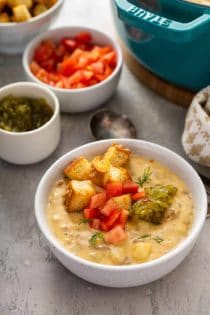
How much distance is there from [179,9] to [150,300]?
0.70 m

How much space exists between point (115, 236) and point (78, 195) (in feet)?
0.43

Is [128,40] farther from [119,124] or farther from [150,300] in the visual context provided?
[150,300]

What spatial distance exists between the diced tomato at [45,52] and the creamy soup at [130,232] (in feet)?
1.76

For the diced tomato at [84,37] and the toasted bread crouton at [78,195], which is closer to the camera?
the toasted bread crouton at [78,195]

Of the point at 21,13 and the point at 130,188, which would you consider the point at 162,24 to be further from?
the point at 21,13

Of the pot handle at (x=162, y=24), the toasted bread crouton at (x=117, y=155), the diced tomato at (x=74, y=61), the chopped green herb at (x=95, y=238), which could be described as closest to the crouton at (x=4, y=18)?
the diced tomato at (x=74, y=61)

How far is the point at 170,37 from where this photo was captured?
1511 millimetres

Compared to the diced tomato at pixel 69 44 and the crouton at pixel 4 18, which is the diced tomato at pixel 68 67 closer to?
the diced tomato at pixel 69 44

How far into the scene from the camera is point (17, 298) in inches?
55.4

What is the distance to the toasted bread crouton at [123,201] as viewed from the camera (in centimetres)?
143

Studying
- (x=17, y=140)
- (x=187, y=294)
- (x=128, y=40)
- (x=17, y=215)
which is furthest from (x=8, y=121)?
(x=187, y=294)

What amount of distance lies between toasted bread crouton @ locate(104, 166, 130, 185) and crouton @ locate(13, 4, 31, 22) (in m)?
0.66

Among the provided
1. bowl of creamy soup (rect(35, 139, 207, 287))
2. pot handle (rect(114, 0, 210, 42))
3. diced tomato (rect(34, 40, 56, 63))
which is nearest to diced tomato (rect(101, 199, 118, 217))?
bowl of creamy soup (rect(35, 139, 207, 287))

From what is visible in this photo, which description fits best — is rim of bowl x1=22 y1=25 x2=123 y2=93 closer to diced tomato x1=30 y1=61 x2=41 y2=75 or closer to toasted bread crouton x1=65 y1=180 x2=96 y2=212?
diced tomato x1=30 y1=61 x2=41 y2=75
